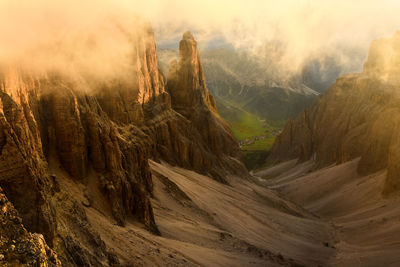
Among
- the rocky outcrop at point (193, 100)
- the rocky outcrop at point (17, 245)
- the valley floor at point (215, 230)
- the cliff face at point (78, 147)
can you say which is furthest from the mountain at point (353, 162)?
the rocky outcrop at point (17, 245)

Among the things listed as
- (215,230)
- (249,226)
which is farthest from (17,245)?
(249,226)

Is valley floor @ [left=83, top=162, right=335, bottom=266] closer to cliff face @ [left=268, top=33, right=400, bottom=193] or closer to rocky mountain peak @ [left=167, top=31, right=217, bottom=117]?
cliff face @ [left=268, top=33, right=400, bottom=193]

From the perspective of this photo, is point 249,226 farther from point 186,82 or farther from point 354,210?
point 186,82

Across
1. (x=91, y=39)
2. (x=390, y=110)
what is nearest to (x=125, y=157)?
(x=91, y=39)

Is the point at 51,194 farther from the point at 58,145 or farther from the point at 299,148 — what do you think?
the point at 299,148

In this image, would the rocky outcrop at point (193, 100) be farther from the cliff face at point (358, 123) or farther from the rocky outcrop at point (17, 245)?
the rocky outcrop at point (17, 245)

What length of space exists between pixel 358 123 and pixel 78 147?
6589 cm

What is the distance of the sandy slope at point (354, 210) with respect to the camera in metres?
27.5

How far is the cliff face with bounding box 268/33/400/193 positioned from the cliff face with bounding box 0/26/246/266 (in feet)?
98.4

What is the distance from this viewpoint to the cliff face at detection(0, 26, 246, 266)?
1061 centimetres

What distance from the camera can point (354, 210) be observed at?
4322 centimetres

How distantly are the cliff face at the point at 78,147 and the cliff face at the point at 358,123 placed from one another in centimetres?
3000

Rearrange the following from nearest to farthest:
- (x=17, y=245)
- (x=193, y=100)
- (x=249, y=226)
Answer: (x=17, y=245), (x=249, y=226), (x=193, y=100)

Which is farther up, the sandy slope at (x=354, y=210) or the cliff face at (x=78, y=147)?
the cliff face at (x=78, y=147)
